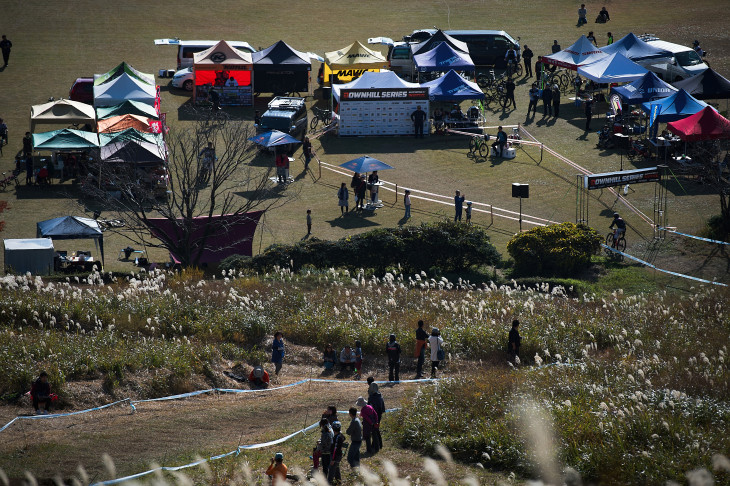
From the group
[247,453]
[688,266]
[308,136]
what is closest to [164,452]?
[247,453]

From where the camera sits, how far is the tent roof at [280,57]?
48250mm

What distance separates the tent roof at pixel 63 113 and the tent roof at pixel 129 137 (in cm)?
220

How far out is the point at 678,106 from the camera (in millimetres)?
38531

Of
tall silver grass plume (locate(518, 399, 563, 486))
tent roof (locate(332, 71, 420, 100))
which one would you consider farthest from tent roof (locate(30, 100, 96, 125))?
tall silver grass plume (locate(518, 399, 563, 486))

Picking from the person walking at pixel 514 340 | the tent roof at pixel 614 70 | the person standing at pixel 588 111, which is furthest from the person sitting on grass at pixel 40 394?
the tent roof at pixel 614 70

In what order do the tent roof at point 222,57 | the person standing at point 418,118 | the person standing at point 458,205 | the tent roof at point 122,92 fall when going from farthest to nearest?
the tent roof at point 222,57 < the person standing at point 418,118 < the tent roof at point 122,92 < the person standing at point 458,205

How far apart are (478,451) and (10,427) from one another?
9.01 meters

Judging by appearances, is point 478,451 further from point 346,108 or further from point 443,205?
point 346,108

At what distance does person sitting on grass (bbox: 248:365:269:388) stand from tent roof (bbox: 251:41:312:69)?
30.6 metres

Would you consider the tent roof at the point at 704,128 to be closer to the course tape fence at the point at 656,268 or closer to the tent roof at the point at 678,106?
the tent roof at the point at 678,106

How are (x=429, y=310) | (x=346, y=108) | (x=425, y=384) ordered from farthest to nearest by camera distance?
(x=346, y=108), (x=429, y=310), (x=425, y=384)

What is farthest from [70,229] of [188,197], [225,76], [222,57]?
[222,57]

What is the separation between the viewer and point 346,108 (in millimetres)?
43562

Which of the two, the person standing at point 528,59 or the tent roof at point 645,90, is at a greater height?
the person standing at point 528,59
